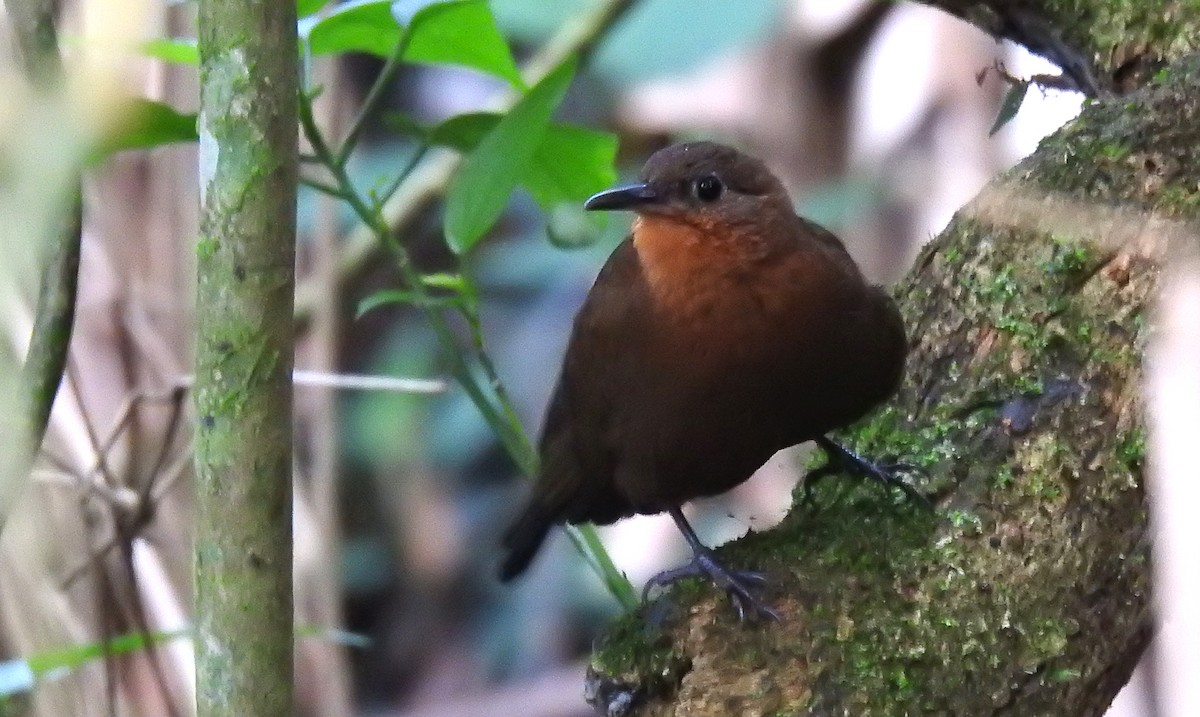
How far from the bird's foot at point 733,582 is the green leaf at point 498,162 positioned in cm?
58

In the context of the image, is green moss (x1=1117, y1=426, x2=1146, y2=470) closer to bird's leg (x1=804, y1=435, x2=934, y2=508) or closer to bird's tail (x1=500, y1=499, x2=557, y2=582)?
bird's leg (x1=804, y1=435, x2=934, y2=508)

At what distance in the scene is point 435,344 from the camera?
4812 mm

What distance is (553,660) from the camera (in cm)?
445

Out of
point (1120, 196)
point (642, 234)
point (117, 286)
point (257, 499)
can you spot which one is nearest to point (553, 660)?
point (117, 286)

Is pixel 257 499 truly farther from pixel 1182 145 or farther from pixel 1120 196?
pixel 1182 145

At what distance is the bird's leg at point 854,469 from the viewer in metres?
1.97

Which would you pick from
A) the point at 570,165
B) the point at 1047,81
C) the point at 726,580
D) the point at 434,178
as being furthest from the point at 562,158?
the point at 434,178

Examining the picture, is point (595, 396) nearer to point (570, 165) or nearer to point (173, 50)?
point (570, 165)

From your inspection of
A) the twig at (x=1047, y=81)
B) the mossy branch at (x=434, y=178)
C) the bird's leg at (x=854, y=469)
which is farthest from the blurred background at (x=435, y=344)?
the bird's leg at (x=854, y=469)

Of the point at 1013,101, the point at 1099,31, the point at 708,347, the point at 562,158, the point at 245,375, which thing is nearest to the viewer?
the point at 245,375

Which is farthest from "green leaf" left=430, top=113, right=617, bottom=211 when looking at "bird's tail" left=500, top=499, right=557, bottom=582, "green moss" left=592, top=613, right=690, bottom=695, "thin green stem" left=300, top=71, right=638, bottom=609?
"green moss" left=592, top=613, right=690, bottom=695

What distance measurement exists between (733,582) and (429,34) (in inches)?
34.2

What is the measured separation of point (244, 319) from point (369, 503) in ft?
12.0

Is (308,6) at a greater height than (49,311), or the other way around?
(308,6)
